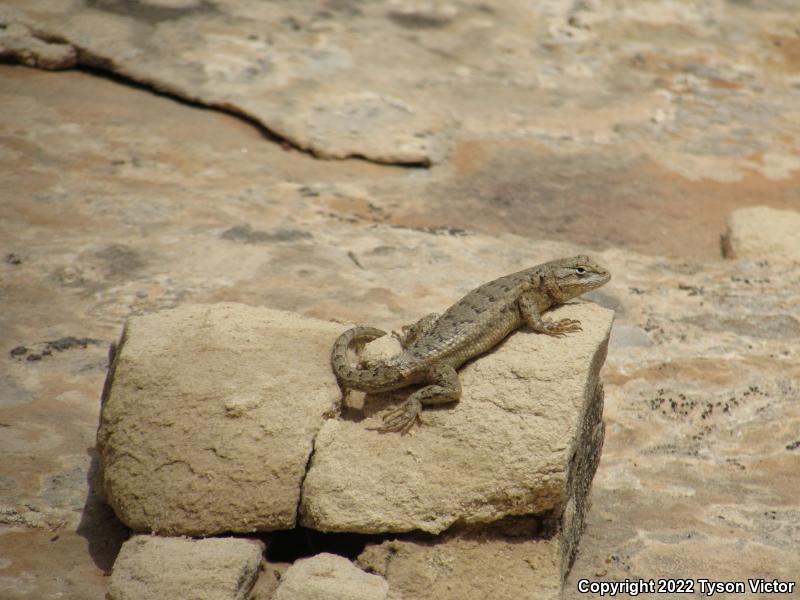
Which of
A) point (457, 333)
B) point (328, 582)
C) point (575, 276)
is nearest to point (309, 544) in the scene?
point (328, 582)

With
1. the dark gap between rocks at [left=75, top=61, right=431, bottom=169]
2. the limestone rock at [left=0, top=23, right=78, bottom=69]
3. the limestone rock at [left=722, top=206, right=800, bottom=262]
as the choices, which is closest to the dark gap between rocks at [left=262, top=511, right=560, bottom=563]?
the limestone rock at [left=722, top=206, right=800, bottom=262]

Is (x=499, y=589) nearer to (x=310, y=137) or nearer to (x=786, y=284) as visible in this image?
(x=786, y=284)

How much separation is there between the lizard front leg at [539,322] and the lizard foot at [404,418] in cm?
89

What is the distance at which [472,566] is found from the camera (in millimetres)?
4965

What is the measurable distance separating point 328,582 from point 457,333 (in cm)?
159

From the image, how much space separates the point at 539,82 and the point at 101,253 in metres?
6.17

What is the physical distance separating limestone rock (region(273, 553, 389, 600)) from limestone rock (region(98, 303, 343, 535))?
0.97 feet

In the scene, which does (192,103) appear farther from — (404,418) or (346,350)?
(404,418)

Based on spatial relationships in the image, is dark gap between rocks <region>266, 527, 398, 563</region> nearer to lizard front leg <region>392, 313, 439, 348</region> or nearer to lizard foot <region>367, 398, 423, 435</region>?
lizard foot <region>367, 398, 423, 435</region>

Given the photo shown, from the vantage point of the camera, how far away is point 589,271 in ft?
20.5

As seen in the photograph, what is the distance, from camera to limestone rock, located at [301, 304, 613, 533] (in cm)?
497

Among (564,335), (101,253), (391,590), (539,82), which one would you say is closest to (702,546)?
(564,335)

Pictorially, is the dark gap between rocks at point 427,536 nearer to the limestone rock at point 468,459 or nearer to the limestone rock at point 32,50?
the limestone rock at point 468,459

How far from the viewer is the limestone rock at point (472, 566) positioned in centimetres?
486
